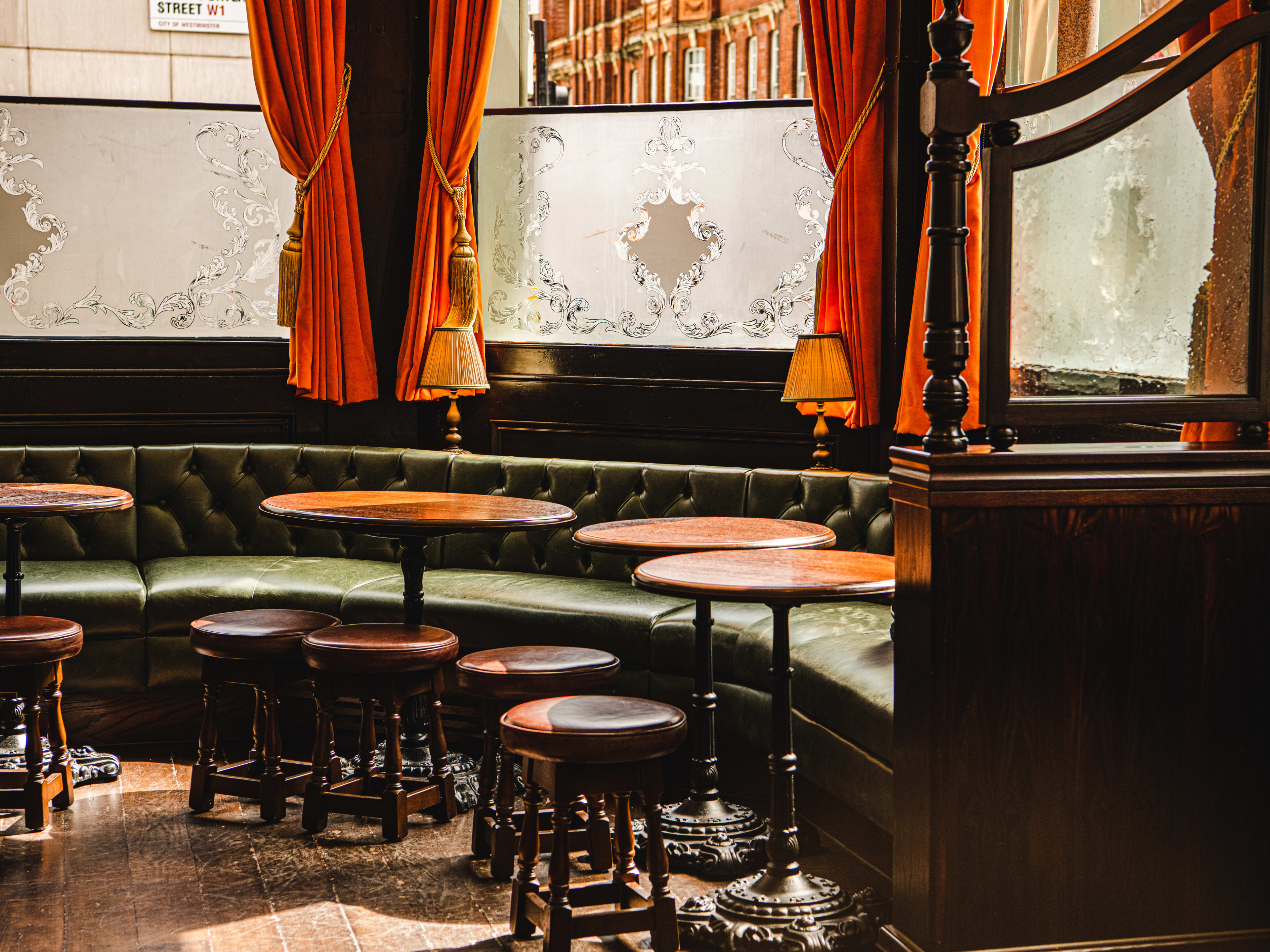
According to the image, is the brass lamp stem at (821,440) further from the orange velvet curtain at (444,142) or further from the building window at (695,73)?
the building window at (695,73)

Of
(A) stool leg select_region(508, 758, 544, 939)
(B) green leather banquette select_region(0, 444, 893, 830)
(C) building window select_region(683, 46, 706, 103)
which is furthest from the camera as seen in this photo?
(C) building window select_region(683, 46, 706, 103)

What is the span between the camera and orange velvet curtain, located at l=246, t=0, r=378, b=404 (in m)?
4.87

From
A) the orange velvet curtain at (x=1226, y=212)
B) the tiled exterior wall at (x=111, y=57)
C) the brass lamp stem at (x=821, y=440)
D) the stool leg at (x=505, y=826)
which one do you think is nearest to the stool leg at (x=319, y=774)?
the stool leg at (x=505, y=826)

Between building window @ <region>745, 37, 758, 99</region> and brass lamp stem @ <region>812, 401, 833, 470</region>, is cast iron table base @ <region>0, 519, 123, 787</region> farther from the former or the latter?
building window @ <region>745, 37, 758, 99</region>

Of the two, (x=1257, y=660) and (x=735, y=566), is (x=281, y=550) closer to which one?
(x=735, y=566)

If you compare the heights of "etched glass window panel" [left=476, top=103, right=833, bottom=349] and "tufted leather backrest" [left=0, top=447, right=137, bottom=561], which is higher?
"etched glass window panel" [left=476, top=103, right=833, bottom=349]

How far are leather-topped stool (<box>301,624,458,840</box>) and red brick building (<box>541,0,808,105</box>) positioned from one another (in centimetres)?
2559

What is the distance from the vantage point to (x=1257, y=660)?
7.48 ft

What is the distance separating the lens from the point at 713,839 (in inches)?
119

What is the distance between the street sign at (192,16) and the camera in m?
5.31

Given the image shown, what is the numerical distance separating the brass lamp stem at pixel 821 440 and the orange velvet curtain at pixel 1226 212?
6.07ft

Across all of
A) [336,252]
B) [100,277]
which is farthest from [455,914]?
[100,277]

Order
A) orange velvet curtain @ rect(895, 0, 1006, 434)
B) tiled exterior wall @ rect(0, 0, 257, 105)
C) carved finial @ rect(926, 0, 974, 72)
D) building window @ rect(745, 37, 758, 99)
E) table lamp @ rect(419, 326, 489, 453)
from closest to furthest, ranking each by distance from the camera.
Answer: carved finial @ rect(926, 0, 974, 72)
orange velvet curtain @ rect(895, 0, 1006, 434)
table lamp @ rect(419, 326, 489, 453)
tiled exterior wall @ rect(0, 0, 257, 105)
building window @ rect(745, 37, 758, 99)

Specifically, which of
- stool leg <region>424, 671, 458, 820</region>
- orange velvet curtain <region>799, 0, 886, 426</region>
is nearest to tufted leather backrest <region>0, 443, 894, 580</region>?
orange velvet curtain <region>799, 0, 886, 426</region>
